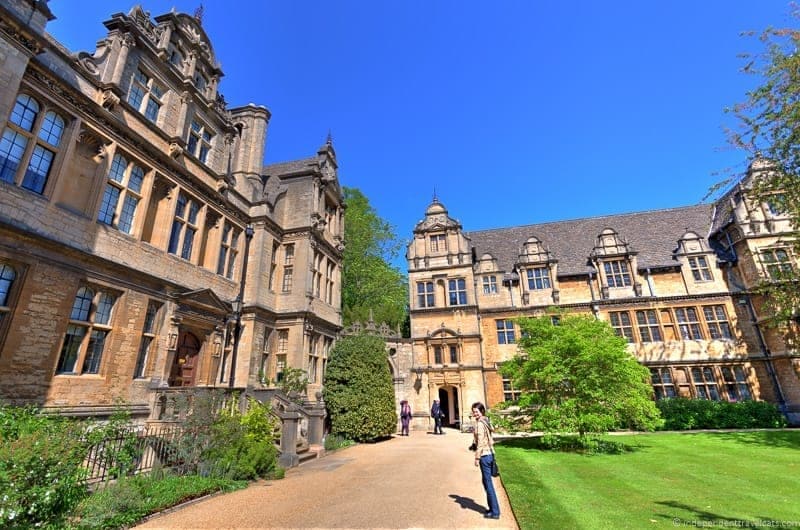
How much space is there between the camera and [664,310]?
22.6 metres

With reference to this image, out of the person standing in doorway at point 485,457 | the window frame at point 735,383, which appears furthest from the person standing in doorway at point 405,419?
the window frame at point 735,383

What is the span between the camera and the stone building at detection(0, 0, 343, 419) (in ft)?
26.7

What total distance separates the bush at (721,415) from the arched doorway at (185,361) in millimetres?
21555

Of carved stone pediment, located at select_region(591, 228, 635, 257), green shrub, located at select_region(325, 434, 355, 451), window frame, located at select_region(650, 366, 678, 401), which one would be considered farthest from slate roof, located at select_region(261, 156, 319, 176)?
window frame, located at select_region(650, 366, 678, 401)

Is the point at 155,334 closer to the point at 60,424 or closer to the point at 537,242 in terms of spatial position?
the point at 60,424

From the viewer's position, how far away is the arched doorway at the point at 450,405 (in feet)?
78.9

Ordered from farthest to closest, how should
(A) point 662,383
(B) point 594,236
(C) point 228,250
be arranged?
(B) point 594,236 < (A) point 662,383 < (C) point 228,250

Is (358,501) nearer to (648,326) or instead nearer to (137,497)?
(137,497)

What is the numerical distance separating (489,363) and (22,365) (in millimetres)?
21535

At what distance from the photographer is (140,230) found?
10984 millimetres

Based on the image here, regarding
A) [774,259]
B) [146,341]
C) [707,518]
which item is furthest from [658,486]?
[774,259]

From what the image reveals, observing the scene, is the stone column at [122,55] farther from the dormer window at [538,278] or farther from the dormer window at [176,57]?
the dormer window at [538,278]

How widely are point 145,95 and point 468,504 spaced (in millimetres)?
15284

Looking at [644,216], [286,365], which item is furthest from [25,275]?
[644,216]
